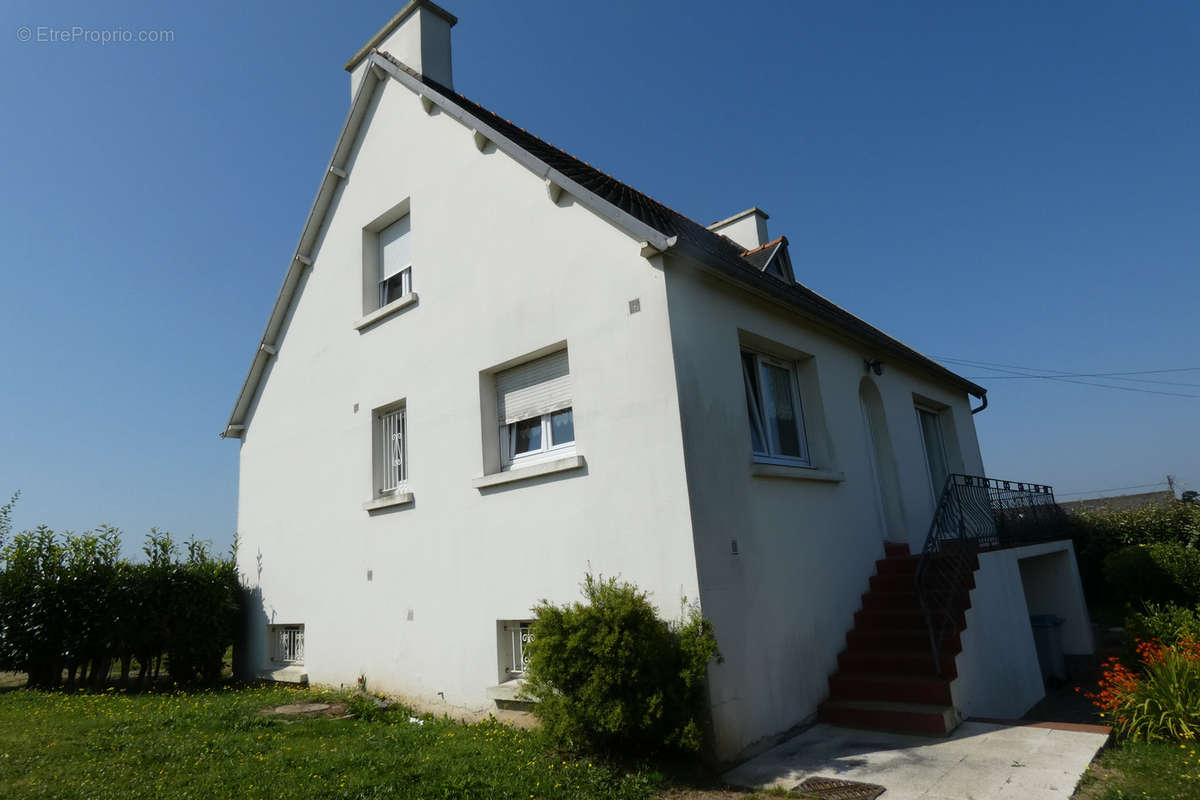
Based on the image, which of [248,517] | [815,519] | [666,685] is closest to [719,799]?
[666,685]

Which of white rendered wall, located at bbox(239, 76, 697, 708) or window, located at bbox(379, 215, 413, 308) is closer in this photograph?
white rendered wall, located at bbox(239, 76, 697, 708)

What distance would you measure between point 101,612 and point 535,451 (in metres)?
7.53

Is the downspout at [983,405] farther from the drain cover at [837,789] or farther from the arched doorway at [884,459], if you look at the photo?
the drain cover at [837,789]

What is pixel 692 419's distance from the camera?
6.97 meters

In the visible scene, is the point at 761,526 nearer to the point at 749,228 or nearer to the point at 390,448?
the point at 390,448

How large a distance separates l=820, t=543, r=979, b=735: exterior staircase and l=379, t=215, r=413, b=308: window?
7.60 metres

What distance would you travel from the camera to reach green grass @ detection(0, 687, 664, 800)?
5.54 meters

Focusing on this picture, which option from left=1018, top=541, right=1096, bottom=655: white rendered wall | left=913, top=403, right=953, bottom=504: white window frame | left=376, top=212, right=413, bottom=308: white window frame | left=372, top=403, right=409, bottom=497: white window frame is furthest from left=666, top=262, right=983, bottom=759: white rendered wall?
left=1018, top=541, right=1096, bottom=655: white rendered wall

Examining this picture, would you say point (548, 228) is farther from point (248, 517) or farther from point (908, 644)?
point (248, 517)

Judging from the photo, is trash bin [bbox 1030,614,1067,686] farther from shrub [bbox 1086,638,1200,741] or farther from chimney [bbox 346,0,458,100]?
chimney [bbox 346,0,458,100]

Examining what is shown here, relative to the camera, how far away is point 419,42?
11.6 metres

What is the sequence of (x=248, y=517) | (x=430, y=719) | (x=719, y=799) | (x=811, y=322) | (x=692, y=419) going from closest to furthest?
1. (x=719, y=799)
2. (x=692, y=419)
3. (x=430, y=719)
4. (x=811, y=322)
5. (x=248, y=517)

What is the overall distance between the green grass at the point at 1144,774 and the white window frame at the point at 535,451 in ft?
17.3

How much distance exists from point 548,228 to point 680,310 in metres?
2.05
